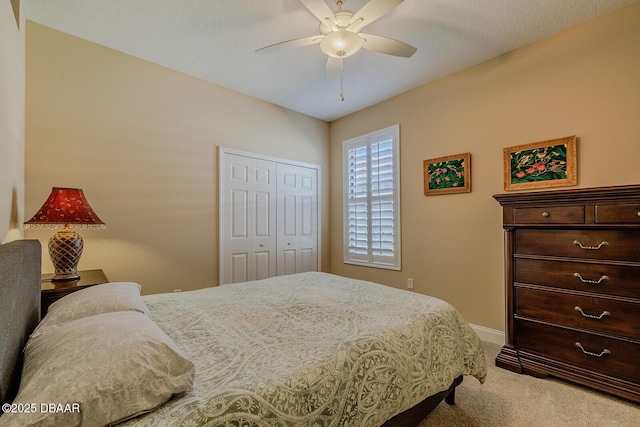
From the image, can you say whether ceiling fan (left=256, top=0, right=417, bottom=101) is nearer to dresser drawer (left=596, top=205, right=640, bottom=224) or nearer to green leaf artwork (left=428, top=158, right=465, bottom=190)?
green leaf artwork (left=428, top=158, right=465, bottom=190)

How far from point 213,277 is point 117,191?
1295 millimetres

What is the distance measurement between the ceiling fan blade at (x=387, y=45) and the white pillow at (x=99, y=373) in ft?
6.85

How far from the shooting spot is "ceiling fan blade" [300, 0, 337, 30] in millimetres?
1667

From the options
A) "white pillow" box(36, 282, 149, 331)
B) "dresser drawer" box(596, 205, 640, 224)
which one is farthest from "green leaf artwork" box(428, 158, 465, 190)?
"white pillow" box(36, 282, 149, 331)

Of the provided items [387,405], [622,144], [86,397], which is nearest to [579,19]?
[622,144]

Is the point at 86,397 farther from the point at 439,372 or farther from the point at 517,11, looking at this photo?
the point at 517,11

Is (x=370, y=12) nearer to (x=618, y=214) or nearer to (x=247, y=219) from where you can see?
(x=618, y=214)

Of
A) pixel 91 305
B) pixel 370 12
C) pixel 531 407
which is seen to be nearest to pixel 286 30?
pixel 370 12

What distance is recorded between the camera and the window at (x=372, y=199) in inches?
139

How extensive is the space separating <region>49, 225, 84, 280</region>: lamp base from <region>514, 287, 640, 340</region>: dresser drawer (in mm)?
3295

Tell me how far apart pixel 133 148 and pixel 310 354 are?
8.80 ft

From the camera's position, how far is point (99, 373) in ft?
2.34

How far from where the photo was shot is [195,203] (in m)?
3.11

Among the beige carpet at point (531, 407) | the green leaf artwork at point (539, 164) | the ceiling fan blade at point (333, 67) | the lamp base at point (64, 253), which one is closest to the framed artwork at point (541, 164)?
the green leaf artwork at point (539, 164)
